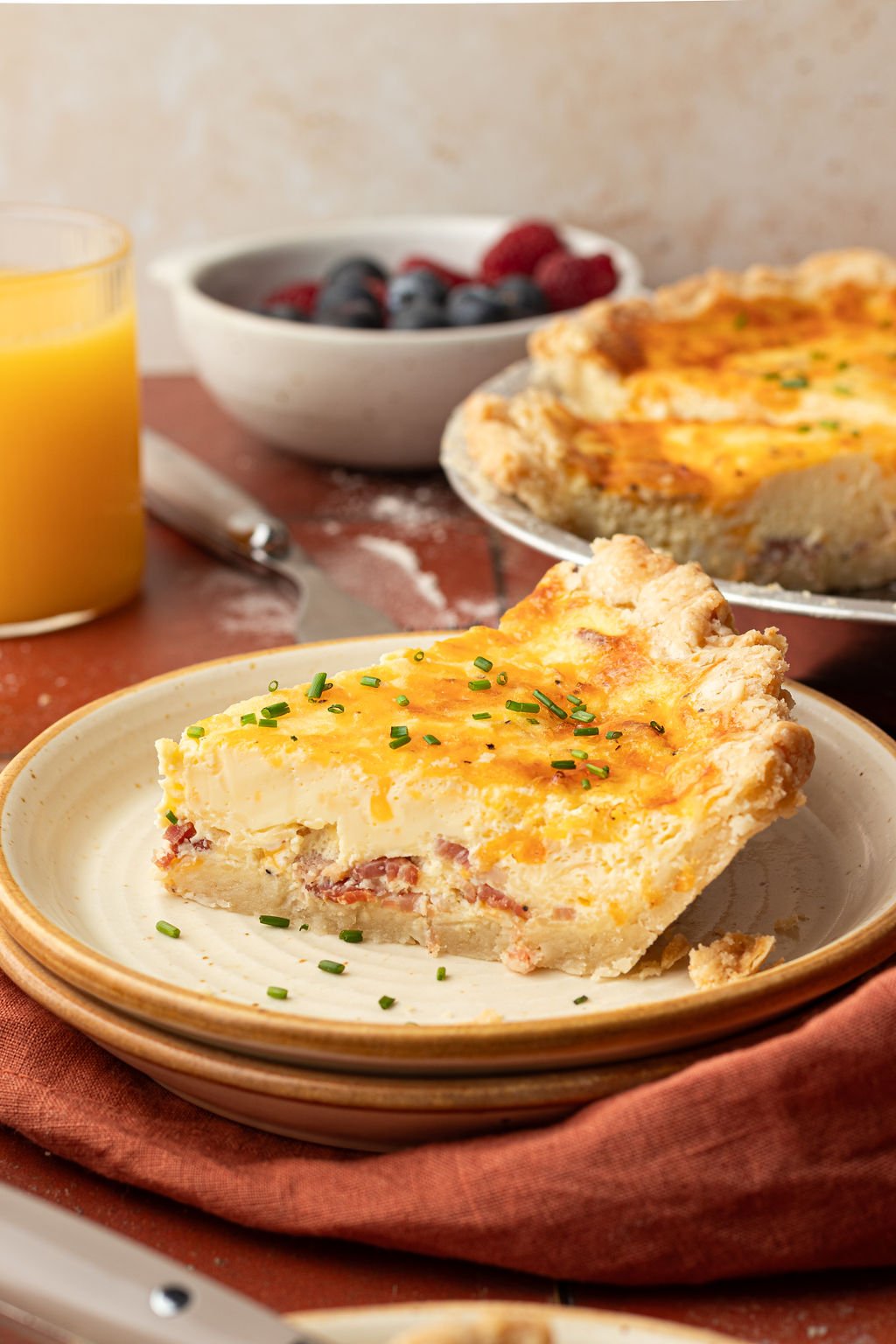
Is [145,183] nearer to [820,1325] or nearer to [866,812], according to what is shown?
[866,812]

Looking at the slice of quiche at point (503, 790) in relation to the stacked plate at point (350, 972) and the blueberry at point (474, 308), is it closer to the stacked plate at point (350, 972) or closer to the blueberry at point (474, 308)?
the stacked plate at point (350, 972)

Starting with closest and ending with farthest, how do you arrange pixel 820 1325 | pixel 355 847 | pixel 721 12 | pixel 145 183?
pixel 820 1325 → pixel 355 847 → pixel 721 12 → pixel 145 183

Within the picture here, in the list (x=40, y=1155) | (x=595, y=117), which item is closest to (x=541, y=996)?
(x=40, y=1155)

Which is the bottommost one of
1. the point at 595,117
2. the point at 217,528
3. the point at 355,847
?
the point at 217,528

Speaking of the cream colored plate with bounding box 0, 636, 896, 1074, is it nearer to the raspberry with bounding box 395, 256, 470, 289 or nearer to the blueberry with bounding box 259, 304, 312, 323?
the blueberry with bounding box 259, 304, 312, 323

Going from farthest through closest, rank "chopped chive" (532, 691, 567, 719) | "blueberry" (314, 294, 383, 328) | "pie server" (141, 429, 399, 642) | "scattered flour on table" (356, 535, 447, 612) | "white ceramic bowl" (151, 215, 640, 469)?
"blueberry" (314, 294, 383, 328) → "white ceramic bowl" (151, 215, 640, 469) → "scattered flour on table" (356, 535, 447, 612) → "pie server" (141, 429, 399, 642) → "chopped chive" (532, 691, 567, 719)

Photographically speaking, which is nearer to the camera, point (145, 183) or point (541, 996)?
point (541, 996)

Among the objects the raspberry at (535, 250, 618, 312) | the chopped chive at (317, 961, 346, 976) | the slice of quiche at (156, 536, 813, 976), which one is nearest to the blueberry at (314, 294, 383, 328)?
the raspberry at (535, 250, 618, 312)
